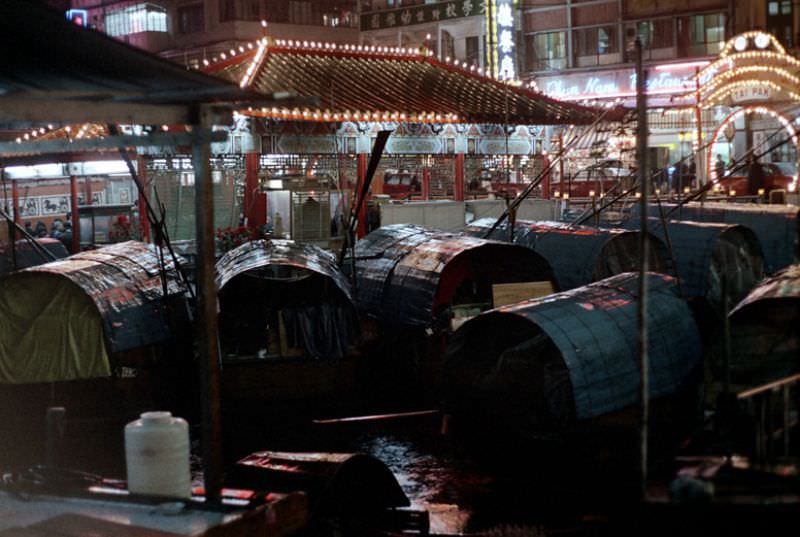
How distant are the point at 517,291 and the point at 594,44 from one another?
128 feet

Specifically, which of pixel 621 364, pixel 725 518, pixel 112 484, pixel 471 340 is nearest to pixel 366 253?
pixel 471 340

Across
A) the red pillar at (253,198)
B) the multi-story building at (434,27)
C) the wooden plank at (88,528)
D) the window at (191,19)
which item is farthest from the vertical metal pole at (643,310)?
the window at (191,19)

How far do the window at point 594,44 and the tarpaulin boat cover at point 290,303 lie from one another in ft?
127

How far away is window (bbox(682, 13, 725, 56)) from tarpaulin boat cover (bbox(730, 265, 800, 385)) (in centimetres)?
4040

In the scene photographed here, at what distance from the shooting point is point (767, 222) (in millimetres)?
23047

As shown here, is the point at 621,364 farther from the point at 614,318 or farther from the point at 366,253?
the point at 366,253

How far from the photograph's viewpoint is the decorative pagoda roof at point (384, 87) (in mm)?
26547

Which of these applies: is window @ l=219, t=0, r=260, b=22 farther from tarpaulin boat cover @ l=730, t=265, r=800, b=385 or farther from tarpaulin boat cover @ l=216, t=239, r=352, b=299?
tarpaulin boat cover @ l=730, t=265, r=800, b=385

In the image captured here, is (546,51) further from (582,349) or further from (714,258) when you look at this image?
(582,349)

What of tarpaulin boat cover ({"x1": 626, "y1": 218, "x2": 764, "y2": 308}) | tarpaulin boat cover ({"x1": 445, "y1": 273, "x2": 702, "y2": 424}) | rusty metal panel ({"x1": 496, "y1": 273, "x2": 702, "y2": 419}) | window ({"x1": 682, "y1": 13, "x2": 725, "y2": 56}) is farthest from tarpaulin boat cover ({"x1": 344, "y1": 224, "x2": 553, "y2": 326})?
window ({"x1": 682, "y1": 13, "x2": 725, "y2": 56})

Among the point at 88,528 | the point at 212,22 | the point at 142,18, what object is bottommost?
the point at 88,528

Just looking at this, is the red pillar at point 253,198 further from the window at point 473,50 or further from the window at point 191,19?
the window at point 191,19

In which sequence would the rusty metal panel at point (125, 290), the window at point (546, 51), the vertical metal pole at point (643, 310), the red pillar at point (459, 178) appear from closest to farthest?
1. the vertical metal pole at point (643, 310)
2. the rusty metal panel at point (125, 290)
3. the red pillar at point (459, 178)
4. the window at point (546, 51)

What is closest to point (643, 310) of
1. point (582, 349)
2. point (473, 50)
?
point (582, 349)
